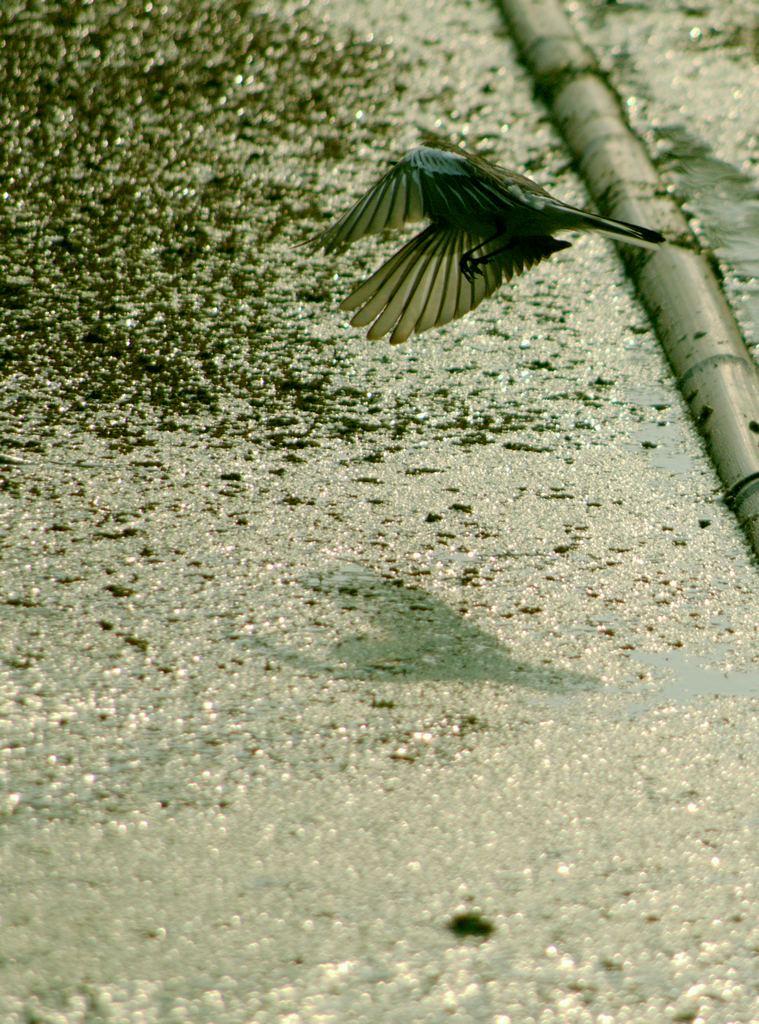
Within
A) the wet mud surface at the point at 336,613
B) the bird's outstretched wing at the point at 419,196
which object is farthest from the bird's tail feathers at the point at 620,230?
the wet mud surface at the point at 336,613

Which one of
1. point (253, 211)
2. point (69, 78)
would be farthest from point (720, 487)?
point (69, 78)

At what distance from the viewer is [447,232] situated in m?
3.39

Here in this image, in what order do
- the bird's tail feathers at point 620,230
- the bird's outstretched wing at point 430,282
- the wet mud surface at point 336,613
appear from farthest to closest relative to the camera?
the bird's outstretched wing at point 430,282, the bird's tail feathers at point 620,230, the wet mud surface at point 336,613

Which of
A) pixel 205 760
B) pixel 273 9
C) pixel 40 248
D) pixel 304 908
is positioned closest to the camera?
pixel 304 908

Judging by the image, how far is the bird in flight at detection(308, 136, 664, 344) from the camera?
312 cm

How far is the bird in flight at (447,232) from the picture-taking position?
123 inches

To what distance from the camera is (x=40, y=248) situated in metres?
3.99

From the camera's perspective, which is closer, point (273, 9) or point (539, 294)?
point (539, 294)

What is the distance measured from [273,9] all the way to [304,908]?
176 inches

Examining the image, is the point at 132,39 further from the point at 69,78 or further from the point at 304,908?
the point at 304,908

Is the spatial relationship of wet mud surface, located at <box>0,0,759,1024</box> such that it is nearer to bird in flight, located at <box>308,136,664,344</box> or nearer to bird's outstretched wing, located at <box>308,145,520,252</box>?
bird in flight, located at <box>308,136,664,344</box>

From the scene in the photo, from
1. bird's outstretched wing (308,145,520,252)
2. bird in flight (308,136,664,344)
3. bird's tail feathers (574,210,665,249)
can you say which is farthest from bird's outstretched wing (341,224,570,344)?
bird's tail feathers (574,210,665,249)

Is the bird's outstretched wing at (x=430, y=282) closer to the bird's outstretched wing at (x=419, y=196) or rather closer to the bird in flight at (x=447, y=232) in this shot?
the bird in flight at (x=447, y=232)

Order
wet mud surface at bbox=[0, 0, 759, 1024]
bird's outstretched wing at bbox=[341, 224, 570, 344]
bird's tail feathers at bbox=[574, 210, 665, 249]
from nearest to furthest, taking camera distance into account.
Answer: wet mud surface at bbox=[0, 0, 759, 1024] → bird's tail feathers at bbox=[574, 210, 665, 249] → bird's outstretched wing at bbox=[341, 224, 570, 344]
